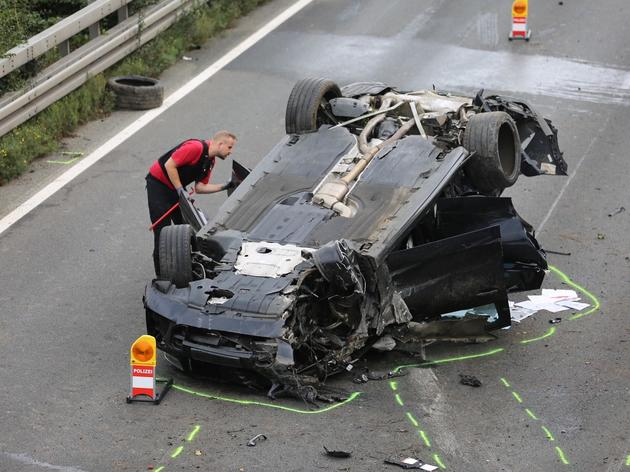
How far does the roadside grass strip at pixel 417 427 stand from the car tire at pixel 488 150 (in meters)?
2.32

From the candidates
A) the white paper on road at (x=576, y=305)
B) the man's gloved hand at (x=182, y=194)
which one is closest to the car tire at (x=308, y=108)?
the man's gloved hand at (x=182, y=194)

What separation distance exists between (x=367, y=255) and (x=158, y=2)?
8.73 meters

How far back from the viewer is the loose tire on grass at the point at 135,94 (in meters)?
16.4

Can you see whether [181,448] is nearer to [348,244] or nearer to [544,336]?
[348,244]

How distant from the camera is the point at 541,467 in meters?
9.09

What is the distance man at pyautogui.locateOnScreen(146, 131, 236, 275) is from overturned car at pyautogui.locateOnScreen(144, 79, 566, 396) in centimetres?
43

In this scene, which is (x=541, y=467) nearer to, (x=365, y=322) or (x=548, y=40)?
(x=365, y=322)

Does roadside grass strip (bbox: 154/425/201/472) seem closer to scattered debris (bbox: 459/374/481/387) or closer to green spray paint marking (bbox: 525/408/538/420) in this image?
scattered debris (bbox: 459/374/481/387)

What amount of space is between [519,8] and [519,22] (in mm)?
234

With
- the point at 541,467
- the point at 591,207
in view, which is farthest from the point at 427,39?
the point at 541,467

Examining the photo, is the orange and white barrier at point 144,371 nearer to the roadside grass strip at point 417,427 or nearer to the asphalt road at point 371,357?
the asphalt road at point 371,357

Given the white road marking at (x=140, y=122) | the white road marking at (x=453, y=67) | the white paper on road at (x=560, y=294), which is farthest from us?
the white road marking at (x=453, y=67)

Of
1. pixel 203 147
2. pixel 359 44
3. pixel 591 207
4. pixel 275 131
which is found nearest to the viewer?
pixel 203 147

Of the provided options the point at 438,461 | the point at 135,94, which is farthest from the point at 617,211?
the point at 135,94
